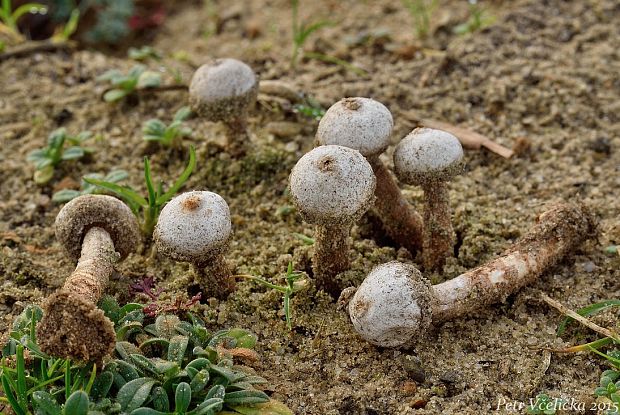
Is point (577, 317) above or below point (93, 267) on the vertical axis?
below

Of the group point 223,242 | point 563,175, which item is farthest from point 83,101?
point 563,175

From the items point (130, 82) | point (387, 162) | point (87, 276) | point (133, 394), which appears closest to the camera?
point (133, 394)

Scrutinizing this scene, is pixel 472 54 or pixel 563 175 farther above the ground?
pixel 472 54

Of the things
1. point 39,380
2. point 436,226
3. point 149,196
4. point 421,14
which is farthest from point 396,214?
point 421,14

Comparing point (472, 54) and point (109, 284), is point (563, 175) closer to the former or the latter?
point (472, 54)

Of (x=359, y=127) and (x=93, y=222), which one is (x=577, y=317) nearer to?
(x=359, y=127)

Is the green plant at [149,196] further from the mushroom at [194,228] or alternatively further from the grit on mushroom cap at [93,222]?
the mushroom at [194,228]

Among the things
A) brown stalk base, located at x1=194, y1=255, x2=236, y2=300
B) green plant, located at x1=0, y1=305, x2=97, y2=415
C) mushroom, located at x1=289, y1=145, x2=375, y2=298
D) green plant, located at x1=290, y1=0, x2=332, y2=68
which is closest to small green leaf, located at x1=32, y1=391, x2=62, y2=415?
green plant, located at x1=0, y1=305, x2=97, y2=415
